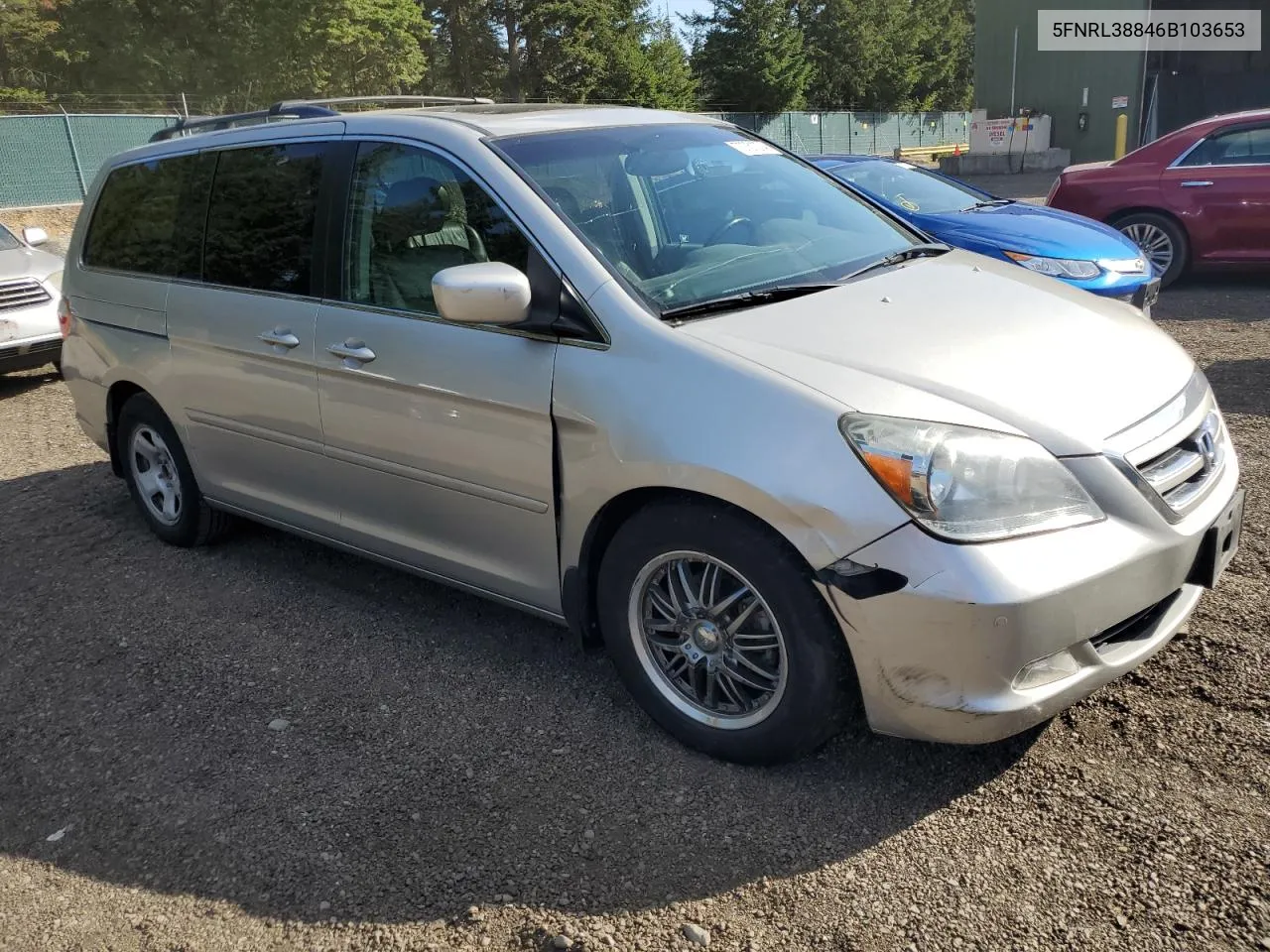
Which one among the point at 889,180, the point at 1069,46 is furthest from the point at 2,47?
the point at 889,180

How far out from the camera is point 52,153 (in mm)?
24578

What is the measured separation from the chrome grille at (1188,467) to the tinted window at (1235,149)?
25.8 feet

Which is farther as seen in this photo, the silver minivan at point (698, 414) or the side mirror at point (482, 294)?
the side mirror at point (482, 294)

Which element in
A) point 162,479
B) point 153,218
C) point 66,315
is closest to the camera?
point 153,218

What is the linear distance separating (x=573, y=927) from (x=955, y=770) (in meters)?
1.17

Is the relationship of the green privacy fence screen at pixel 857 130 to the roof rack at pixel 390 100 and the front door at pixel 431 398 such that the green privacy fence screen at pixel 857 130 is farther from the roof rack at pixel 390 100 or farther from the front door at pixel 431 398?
the front door at pixel 431 398

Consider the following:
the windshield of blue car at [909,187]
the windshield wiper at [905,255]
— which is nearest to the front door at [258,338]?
the windshield wiper at [905,255]

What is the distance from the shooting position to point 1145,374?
3.01 m

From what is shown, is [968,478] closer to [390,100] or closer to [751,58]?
[390,100]

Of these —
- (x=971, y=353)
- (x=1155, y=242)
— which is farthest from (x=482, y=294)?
(x=1155, y=242)

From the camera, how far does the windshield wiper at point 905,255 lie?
11.6 ft

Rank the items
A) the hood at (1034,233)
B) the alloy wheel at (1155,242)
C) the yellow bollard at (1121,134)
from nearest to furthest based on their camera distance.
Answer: the hood at (1034,233) < the alloy wheel at (1155,242) < the yellow bollard at (1121,134)

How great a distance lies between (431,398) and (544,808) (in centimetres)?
133

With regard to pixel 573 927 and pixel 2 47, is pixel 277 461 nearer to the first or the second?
pixel 573 927
